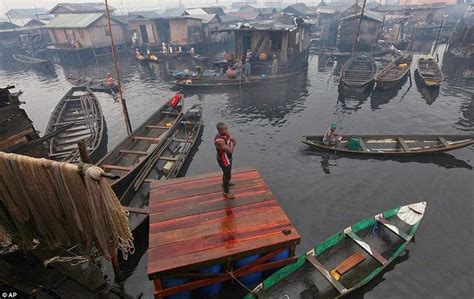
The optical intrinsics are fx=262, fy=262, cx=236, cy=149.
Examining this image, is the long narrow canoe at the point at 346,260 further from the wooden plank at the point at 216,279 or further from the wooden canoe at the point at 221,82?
the wooden canoe at the point at 221,82

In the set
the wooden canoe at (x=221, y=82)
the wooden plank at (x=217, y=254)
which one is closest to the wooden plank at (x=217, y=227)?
the wooden plank at (x=217, y=254)

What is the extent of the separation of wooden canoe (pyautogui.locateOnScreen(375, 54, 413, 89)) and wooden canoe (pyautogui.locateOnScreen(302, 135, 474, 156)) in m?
12.0

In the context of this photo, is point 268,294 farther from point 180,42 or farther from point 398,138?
point 180,42

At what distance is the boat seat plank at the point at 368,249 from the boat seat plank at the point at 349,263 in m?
0.30

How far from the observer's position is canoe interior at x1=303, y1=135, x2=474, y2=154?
1628 cm

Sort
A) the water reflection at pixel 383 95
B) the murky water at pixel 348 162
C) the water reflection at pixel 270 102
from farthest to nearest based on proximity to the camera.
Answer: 1. the water reflection at pixel 383 95
2. the water reflection at pixel 270 102
3. the murky water at pixel 348 162

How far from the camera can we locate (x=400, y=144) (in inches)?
677

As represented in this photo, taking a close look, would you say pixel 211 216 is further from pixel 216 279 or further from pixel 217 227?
pixel 216 279

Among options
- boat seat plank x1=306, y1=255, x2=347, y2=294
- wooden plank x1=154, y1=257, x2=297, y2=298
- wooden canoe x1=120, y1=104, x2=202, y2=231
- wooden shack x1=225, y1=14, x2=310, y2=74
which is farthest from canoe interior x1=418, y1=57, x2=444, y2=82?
wooden plank x1=154, y1=257, x2=297, y2=298

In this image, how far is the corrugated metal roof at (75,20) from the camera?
4759cm

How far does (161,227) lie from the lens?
745 cm

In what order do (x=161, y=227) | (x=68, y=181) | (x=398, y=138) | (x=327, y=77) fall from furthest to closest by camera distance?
(x=327, y=77) < (x=398, y=138) < (x=161, y=227) < (x=68, y=181)

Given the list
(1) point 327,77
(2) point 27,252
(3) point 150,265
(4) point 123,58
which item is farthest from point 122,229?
A: (4) point 123,58

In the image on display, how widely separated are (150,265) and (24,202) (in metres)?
3.35
